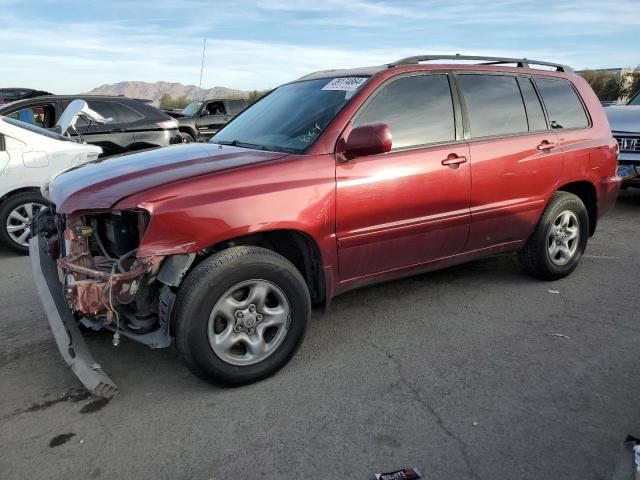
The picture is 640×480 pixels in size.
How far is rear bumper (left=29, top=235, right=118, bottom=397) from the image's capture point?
294 cm

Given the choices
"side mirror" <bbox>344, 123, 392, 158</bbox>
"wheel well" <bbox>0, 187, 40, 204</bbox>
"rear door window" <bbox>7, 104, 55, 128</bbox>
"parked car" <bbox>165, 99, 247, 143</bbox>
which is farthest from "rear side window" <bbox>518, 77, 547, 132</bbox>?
"parked car" <bbox>165, 99, 247, 143</bbox>

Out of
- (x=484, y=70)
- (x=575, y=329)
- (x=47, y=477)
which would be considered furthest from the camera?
(x=484, y=70)

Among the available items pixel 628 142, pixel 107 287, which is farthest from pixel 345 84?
pixel 628 142

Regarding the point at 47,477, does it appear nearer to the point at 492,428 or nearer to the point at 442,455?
the point at 442,455

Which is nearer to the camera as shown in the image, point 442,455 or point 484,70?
point 442,455

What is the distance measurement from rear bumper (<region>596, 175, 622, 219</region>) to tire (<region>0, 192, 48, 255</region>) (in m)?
5.51

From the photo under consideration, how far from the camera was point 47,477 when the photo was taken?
242 cm

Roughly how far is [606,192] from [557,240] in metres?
0.71

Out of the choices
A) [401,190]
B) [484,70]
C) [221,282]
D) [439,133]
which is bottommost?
[221,282]

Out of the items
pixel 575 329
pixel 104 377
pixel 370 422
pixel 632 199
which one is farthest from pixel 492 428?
pixel 632 199

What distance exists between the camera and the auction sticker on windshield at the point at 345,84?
12.0 ft

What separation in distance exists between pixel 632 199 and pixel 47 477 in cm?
873

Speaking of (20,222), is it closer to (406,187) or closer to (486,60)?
(406,187)

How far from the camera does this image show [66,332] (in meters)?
3.06
